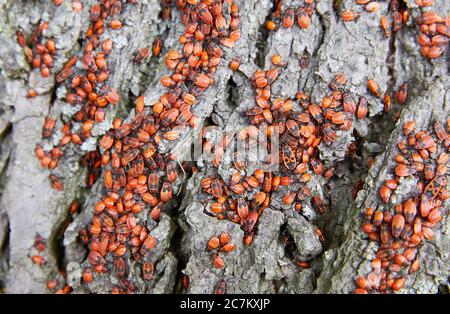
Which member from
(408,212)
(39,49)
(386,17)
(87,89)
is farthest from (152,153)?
(386,17)

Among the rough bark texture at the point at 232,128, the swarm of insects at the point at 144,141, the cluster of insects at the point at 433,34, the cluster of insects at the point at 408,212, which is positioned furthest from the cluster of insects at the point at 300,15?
the cluster of insects at the point at 408,212

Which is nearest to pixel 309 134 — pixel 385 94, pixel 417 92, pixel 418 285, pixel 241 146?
pixel 241 146

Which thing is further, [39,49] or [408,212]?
[39,49]

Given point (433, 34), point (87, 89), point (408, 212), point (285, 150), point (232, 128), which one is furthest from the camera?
point (87, 89)

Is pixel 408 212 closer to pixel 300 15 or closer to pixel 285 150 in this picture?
pixel 285 150

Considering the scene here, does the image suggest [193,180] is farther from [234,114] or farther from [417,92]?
[417,92]

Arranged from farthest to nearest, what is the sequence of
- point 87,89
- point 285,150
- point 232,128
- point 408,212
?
point 87,89 < point 232,128 < point 285,150 < point 408,212
